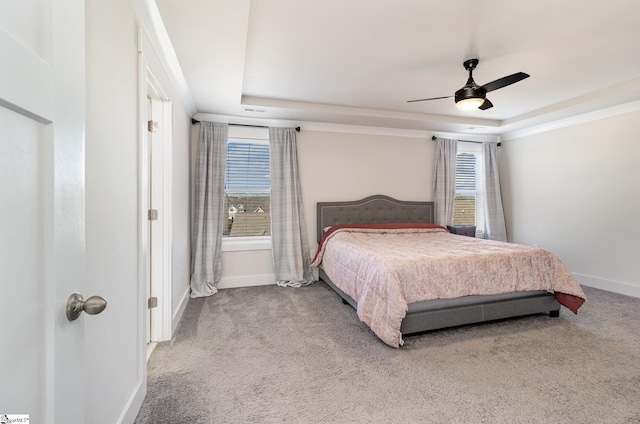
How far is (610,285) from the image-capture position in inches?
151

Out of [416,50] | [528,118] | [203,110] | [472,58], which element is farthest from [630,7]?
[203,110]

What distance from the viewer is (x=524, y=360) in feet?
7.13

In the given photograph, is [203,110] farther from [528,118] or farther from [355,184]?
[528,118]

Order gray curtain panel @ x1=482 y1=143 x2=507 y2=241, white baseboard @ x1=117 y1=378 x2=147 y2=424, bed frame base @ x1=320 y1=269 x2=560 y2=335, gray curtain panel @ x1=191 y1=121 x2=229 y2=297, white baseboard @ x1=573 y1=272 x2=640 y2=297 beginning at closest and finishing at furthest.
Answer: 1. white baseboard @ x1=117 y1=378 x2=147 y2=424
2. bed frame base @ x1=320 y1=269 x2=560 y2=335
3. white baseboard @ x1=573 y1=272 x2=640 y2=297
4. gray curtain panel @ x1=191 y1=121 x2=229 y2=297
5. gray curtain panel @ x1=482 y1=143 x2=507 y2=241

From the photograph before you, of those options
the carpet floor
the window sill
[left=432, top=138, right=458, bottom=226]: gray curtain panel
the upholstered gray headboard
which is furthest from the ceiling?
the carpet floor

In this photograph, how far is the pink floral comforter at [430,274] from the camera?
2381 mm

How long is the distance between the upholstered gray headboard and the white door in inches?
148

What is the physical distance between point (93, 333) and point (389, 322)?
6.22ft

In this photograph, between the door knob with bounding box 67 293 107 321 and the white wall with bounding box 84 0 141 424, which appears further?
the white wall with bounding box 84 0 141 424

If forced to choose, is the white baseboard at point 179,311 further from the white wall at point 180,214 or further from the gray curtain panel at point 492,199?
the gray curtain panel at point 492,199

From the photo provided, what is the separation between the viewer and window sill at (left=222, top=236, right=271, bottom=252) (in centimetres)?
414

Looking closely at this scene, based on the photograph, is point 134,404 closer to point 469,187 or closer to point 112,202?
point 112,202

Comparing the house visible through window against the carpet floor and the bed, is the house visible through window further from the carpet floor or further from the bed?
the carpet floor

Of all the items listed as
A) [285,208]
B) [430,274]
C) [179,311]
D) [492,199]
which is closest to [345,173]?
[285,208]
